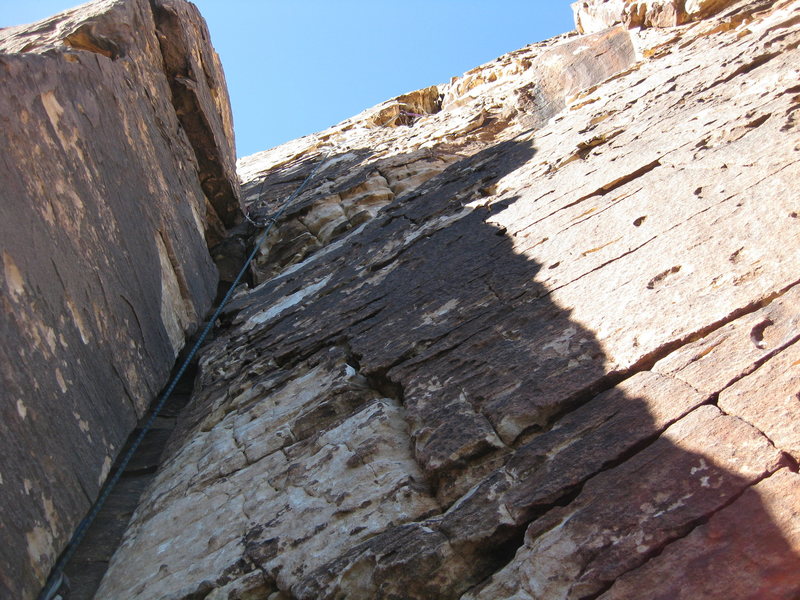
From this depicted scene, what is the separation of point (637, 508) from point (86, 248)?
4441mm

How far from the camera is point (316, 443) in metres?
4.75

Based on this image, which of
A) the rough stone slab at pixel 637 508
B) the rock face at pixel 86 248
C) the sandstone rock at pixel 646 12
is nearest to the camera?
the rough stone slab at pixel 637 508

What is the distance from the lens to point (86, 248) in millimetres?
5527

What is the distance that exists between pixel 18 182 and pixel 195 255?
10.5 ft

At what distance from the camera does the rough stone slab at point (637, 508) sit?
284cm

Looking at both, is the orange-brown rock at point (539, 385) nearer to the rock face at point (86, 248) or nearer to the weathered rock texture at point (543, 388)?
the weathered rock texture at point (543, 388)

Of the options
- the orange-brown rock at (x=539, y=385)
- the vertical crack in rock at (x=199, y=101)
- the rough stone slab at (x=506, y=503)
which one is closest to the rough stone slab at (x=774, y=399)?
the orange-brown rock at (x=539, y=385)

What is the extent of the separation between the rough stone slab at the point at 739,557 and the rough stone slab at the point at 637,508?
0.06m

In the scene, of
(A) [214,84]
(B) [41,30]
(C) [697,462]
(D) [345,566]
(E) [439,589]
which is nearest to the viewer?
(C) [697,462]

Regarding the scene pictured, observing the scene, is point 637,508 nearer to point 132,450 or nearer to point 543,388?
point 543,388

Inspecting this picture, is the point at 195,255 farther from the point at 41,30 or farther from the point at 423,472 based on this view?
the point at 423,472

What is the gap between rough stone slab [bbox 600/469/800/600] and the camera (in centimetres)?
253

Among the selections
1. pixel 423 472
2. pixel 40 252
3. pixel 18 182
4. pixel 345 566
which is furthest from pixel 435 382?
pixel 18 182

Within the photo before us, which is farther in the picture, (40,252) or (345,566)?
(40,252)
